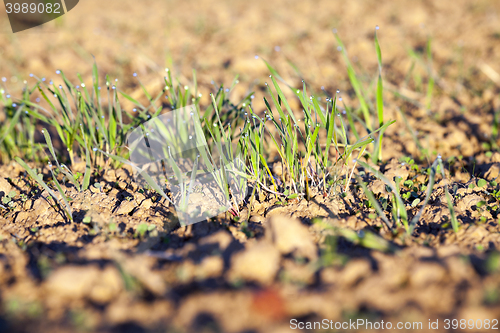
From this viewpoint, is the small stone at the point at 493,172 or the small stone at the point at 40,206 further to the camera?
the small stone at the point at 493,172

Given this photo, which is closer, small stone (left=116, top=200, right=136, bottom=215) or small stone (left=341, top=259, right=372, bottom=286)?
small stone (left=341, top=259, right=372, bottom=286)

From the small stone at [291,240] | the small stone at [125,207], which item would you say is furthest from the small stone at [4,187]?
the small stone at [291,240]

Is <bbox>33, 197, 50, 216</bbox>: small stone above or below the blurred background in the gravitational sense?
below

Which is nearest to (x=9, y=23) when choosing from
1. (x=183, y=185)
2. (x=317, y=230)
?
(x=183, y=185)

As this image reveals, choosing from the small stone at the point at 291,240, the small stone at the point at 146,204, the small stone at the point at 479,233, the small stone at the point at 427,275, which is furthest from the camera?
the small stone at the point at 146,204

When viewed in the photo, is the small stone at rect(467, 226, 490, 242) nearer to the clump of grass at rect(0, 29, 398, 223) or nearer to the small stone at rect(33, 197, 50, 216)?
the clump of grass at rect(0, 29, 398, 223)

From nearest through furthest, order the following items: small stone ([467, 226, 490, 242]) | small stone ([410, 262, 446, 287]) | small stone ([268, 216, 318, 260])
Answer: small stone ([410, 262, 446, 287]), small stone ([268, 216, 318, 260]), small stone ([467, 226, 490, 242])

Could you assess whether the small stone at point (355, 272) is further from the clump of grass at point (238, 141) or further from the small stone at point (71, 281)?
the small stone at point (71, 281)

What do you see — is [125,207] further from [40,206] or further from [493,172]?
[493,172]

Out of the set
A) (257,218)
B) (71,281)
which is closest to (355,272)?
(257,218)

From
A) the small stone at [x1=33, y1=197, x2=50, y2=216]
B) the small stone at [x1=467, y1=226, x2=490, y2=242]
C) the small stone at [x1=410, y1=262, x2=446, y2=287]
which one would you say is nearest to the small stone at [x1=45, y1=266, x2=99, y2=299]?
the small stone at [x1=33, y1=197, x2=50, y2=216]

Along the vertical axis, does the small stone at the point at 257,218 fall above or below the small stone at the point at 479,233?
above

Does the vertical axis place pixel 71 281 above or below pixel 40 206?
below
